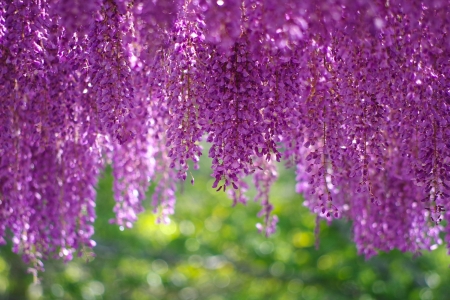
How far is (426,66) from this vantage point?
238 cm

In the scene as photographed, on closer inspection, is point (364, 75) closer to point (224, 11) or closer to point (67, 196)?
point (224, 11)

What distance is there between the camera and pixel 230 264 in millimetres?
7574

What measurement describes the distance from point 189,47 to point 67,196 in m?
1.35

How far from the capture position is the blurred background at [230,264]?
678 centimetres

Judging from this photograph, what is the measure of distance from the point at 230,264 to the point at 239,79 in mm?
5385

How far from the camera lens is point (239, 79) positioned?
2.44 meters

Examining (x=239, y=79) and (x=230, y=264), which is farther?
(x=230, y=264)

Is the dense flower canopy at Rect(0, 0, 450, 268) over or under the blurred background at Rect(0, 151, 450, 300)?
under

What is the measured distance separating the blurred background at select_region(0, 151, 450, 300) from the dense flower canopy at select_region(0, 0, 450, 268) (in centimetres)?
394

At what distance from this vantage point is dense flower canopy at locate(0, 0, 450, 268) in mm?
2148

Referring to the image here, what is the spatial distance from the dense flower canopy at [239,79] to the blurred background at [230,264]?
3.94m

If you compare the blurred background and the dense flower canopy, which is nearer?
the dense flower canopy

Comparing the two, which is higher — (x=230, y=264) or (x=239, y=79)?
(x=230, y=264)

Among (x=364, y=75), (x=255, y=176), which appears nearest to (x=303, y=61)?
(x=364, y=75)
